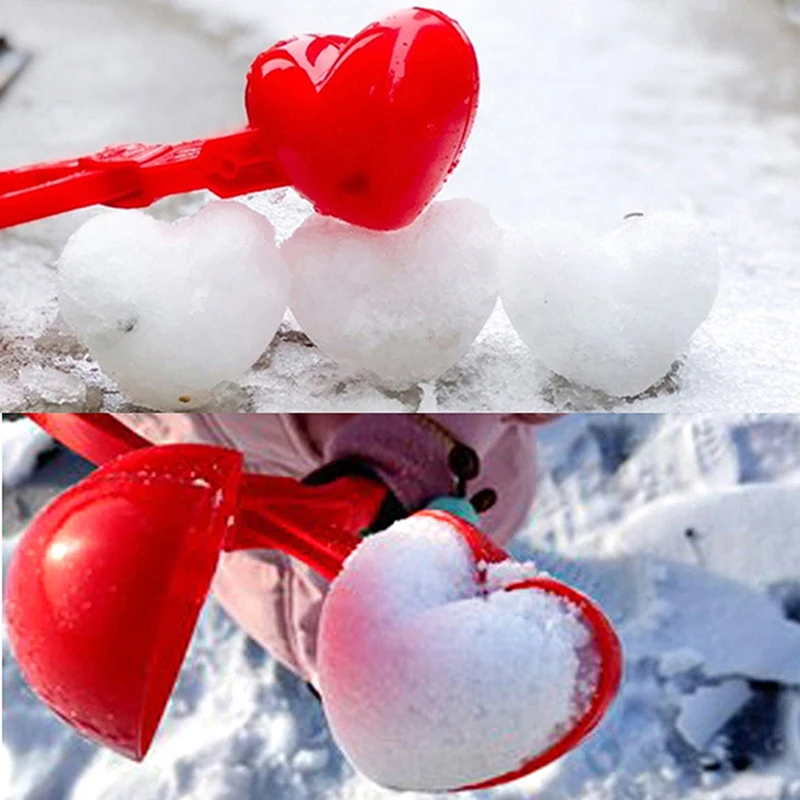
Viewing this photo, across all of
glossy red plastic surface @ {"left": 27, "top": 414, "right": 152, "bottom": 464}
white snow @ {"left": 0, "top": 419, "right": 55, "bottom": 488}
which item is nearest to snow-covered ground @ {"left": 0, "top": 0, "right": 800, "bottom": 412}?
glossy red plastic surface @ {"left": 27, "top": 414, "right": 152, "bottom": 464}

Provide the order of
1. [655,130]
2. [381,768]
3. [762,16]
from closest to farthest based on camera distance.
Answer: [381,768] → [655,130] → [762,16]

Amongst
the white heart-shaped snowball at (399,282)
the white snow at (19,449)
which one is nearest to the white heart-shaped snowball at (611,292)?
the white heart-shaped snowball at (399,282)

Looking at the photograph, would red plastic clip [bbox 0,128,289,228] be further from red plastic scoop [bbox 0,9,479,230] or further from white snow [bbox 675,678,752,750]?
white snow [bbox 675,678,752,750]

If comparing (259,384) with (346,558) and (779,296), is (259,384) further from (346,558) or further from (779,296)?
(779,296)

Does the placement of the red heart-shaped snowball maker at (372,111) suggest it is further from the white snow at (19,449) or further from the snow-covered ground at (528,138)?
the white snow at (19,449)

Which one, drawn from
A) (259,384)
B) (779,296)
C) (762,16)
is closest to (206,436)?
(259,384)

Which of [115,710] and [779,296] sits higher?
[115,710]
